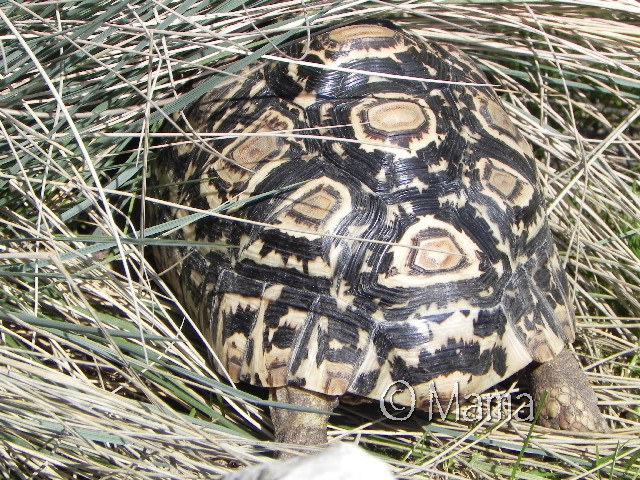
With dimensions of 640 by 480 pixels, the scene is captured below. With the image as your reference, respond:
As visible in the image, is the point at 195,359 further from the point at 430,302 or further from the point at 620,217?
the point at 620,217

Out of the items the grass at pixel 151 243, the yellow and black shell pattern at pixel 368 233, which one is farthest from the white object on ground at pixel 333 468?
the yellow and black shell pattern at pixel 368 233

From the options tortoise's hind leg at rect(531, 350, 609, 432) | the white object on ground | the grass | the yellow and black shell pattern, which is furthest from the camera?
tortoise's hind leg at rect(531, 350, 609, 432)

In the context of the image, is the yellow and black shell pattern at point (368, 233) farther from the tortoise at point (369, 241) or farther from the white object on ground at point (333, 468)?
the white object on ground at point (333, 468)

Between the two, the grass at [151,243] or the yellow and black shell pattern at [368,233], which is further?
the yellow and black shell pattern at [368,233]

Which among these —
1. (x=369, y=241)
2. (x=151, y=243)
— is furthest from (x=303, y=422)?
(x=151, y=243)

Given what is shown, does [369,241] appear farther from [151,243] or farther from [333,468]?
[333,468]

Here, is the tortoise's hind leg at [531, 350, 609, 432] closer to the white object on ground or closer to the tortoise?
the tortoise

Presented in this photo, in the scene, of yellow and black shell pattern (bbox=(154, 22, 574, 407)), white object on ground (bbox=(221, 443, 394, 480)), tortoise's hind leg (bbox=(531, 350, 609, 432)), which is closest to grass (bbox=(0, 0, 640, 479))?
tortoise's hind leg (bbox=(531, 350, 609, 432))

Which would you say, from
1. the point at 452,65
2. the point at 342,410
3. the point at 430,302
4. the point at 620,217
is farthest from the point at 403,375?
the point at 620,217
